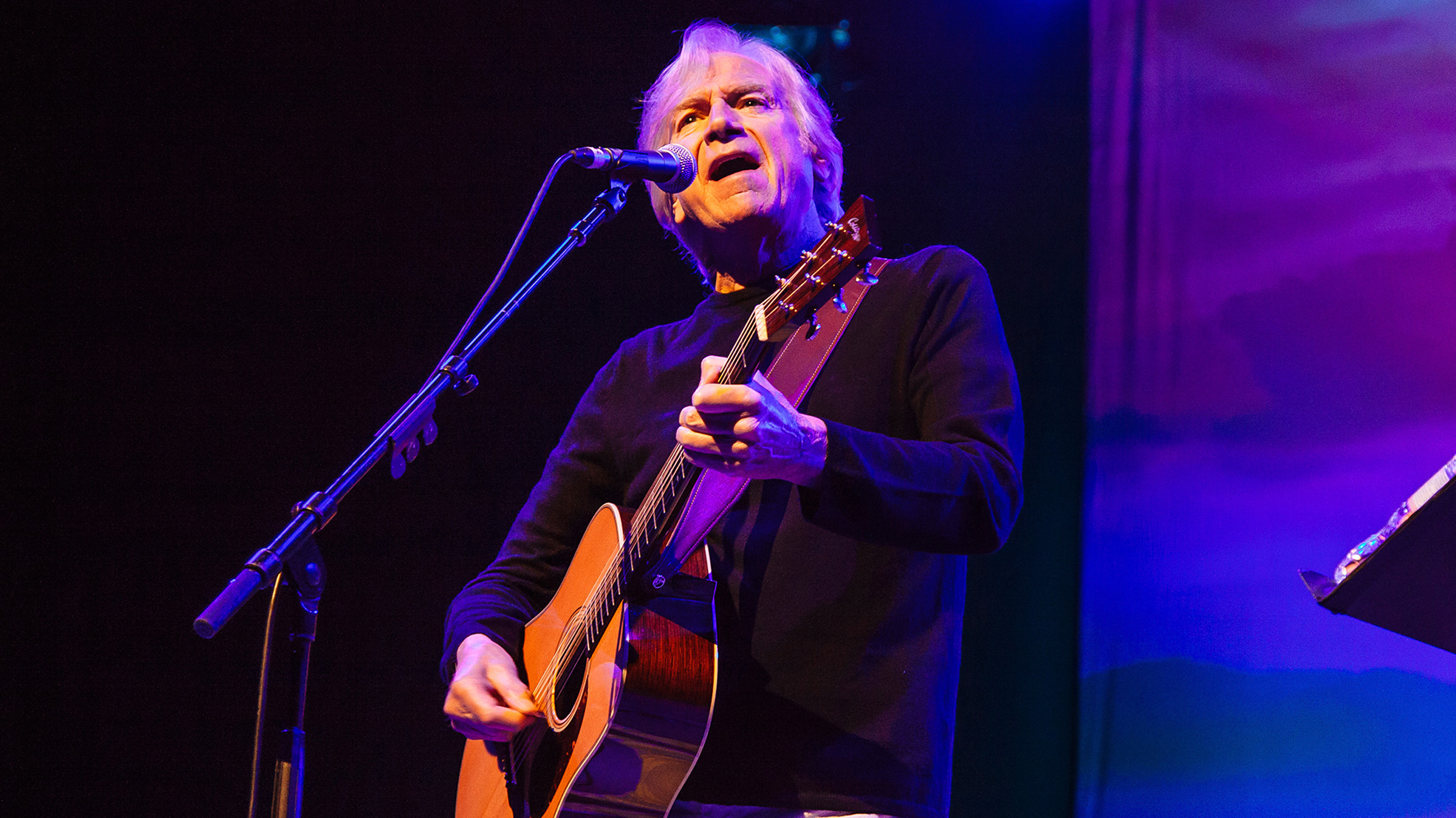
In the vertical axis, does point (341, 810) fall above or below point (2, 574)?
below

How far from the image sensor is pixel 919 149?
3.22 metres

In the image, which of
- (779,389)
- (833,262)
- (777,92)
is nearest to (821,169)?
(777,92)

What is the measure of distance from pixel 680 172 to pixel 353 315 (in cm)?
179

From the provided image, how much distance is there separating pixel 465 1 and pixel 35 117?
1.46m

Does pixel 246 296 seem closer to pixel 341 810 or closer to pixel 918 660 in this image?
pixel 341 810

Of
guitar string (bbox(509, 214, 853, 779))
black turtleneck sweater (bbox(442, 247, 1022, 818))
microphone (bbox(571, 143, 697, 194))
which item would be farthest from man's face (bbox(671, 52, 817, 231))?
guitar string (bbox(509, 214, 853, 779))

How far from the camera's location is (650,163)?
6.52 feet

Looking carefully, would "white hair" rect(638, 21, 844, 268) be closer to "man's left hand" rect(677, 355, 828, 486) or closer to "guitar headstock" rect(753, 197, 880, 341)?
"guitar headstock" rect(753, 197, 880, 341)

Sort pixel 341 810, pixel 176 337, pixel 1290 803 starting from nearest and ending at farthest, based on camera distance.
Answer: pixel 1290 803 → pixel 341 810 → pixel 176 337

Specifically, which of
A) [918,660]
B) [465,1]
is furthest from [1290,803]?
[465,1]

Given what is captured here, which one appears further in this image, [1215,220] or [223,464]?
[223,464]

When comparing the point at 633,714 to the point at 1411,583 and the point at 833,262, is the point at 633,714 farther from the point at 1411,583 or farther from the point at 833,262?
the point at 1411,583


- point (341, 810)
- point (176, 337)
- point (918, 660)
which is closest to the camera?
point (918, 660)

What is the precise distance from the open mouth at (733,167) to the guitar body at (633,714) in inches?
33.6
